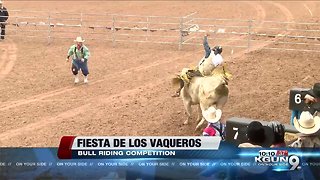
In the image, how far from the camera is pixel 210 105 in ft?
35.5

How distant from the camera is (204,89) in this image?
10938 mm

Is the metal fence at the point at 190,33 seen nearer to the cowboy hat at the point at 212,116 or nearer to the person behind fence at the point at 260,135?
the cowboy hat at the point at 212,116

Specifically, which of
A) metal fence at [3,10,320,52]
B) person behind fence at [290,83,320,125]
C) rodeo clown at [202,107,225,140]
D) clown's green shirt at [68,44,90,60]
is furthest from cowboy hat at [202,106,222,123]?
metal fence at [3,10,320,52]

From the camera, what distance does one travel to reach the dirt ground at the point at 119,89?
12039mm

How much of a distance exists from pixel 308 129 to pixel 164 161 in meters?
2.03

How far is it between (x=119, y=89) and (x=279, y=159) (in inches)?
408

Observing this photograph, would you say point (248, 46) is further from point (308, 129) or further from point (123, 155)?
point (123, 155)

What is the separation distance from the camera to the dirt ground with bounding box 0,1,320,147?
12039mm

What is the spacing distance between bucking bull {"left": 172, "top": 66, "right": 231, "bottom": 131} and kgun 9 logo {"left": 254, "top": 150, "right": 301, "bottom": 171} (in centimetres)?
520

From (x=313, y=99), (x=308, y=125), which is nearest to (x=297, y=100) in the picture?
(x=313, y=99)

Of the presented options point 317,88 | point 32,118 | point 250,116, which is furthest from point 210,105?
point 32,118

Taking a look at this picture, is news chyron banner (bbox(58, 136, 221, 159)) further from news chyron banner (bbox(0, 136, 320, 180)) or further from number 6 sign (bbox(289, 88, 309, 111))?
number 6 sign (bbox(289, 88, 309, 111))

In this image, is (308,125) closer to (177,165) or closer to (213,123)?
(177,165)

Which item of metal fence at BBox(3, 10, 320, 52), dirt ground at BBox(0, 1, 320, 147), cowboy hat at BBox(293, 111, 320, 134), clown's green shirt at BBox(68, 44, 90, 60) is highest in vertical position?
metal fence at BBox(3, 10, 320, 52)
